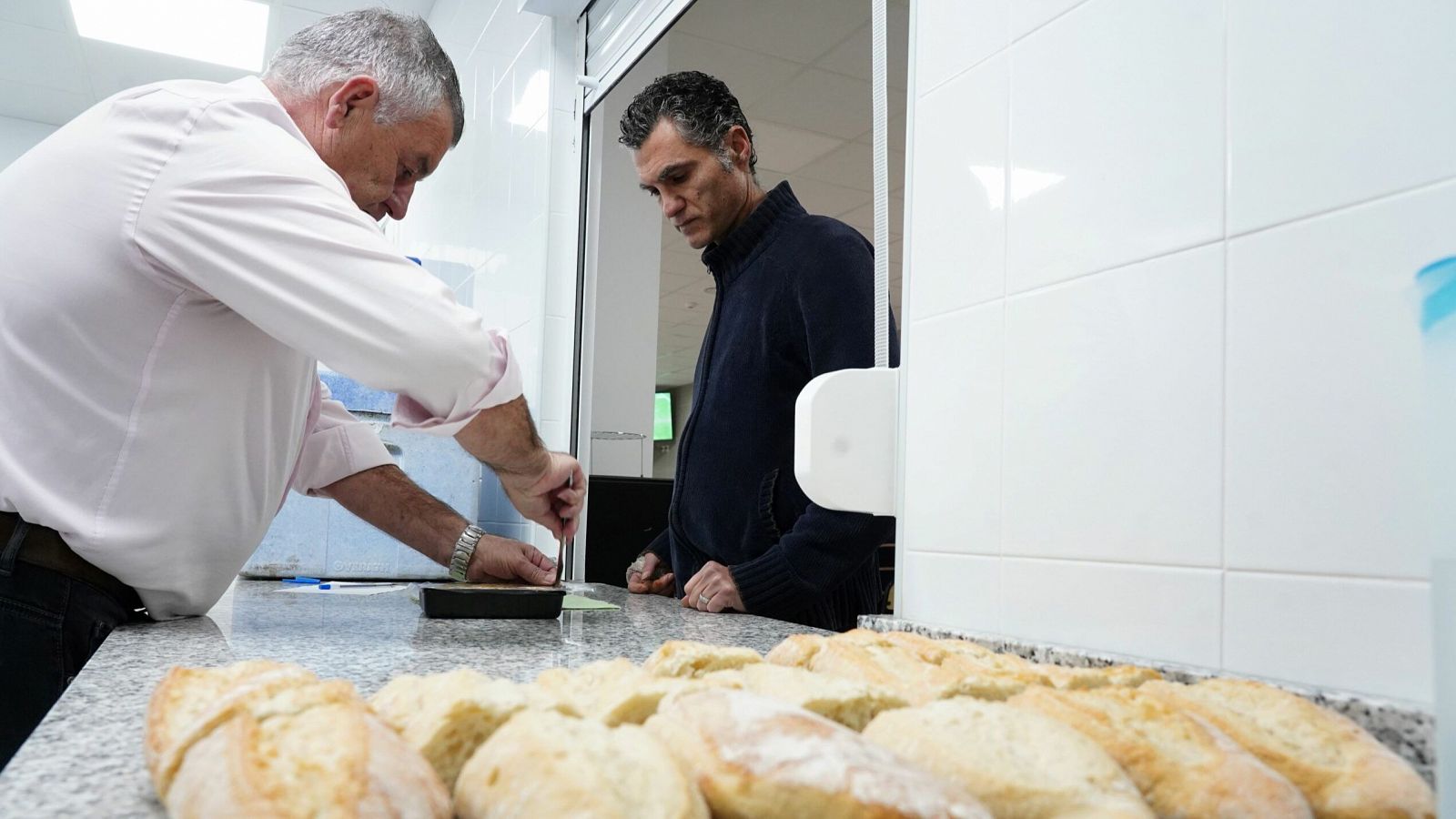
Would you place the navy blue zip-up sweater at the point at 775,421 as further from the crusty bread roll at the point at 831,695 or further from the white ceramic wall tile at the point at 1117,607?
the crusty bread roll at the point at 831,695

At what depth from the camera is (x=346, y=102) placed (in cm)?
144

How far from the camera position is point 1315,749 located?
1.67 feet

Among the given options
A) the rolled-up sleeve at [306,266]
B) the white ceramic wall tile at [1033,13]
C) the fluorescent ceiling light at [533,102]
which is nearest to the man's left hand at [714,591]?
the rolled-up sleeve at [306,266]

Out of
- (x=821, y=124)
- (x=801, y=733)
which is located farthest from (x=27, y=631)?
(x=821, y=124)

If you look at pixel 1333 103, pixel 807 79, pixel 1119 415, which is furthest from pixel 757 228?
pixel 807 79

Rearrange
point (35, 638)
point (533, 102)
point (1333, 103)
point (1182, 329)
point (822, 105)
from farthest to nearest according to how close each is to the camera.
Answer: point (822, 105), point (533, 102), point (35, 638), point (1182, 329), point (1333, 103)

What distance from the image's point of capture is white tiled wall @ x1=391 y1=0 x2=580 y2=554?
2.63 metres

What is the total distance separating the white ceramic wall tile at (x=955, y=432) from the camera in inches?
40.5

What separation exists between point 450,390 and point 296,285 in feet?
0.64

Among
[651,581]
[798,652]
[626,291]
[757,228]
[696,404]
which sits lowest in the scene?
[651,581]

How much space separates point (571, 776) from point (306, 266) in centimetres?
84

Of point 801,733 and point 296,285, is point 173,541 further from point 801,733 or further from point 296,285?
point 801,733

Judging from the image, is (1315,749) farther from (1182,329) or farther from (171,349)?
(171,349)

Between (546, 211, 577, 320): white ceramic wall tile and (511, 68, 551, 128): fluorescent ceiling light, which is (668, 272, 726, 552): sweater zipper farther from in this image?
(511, 68, 551, 128): fluorescent ceiling light
